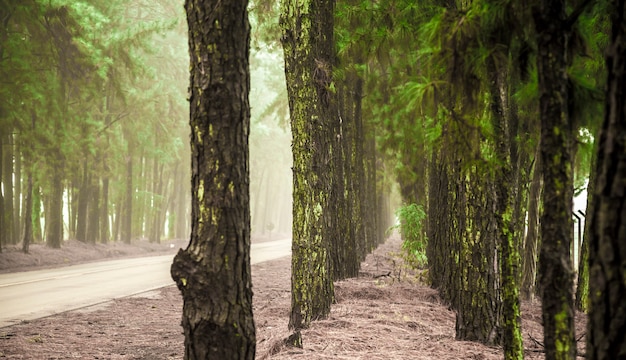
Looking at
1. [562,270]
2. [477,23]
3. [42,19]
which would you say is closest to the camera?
[562,270]

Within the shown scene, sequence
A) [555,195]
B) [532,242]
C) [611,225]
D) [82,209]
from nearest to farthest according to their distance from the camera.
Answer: [611,225] → [555,195] → [532,242] → [82,209]

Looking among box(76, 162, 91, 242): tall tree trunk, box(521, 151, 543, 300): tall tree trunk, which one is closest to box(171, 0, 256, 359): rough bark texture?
box(521, 151, 543, 300): tall tree trunk

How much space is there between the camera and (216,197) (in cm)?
395

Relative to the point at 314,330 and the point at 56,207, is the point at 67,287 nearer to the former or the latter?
the point at 314,330

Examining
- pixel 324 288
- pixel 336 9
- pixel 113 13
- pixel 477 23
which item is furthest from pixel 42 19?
pixel 477 23

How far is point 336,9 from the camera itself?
1055cm

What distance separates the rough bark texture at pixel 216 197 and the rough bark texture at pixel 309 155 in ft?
10.9

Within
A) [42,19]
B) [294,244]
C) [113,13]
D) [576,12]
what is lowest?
[294,244]

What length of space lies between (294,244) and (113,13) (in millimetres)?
20965

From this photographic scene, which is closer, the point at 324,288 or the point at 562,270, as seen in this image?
the point at 562,270

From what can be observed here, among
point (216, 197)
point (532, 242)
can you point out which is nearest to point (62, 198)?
point (532, 242)

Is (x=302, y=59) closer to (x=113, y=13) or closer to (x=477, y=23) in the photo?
(x=477, y=23)

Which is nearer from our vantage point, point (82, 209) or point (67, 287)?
point (67, 287)

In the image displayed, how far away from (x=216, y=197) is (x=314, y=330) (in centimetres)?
354
